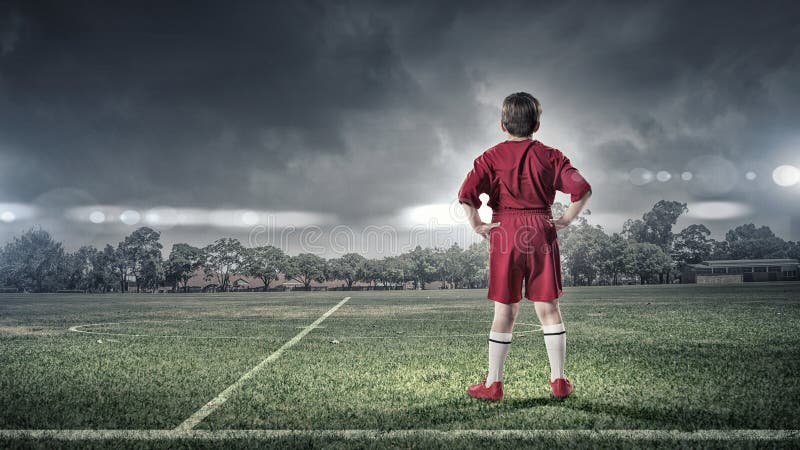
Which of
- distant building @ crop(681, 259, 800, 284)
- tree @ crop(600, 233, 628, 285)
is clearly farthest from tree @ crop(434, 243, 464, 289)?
distant building @ crop(681, 259, 800, 284)

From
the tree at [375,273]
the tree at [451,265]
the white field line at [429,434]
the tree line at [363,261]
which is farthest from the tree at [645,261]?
the white field line at [429,434]

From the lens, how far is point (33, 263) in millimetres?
96938

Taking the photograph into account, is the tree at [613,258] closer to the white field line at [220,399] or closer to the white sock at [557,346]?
the white field line at [220,399]

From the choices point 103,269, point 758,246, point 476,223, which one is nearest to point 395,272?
point 103,269

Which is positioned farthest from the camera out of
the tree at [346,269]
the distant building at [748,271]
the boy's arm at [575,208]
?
the tree at [346,269]

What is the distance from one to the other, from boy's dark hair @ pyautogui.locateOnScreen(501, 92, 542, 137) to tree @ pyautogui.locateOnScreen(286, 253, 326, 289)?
369 feet

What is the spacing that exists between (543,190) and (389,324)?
740 centimetres

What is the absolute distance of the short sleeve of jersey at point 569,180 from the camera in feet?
13.0

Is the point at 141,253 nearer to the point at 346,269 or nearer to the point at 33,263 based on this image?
the point at 33,263

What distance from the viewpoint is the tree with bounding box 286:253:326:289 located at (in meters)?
115

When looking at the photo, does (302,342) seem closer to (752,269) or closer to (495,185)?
(495,185)

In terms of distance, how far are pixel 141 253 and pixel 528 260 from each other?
353 feet

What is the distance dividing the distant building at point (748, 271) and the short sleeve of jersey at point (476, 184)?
9948cm

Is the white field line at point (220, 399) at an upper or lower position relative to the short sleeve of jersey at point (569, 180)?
lower
